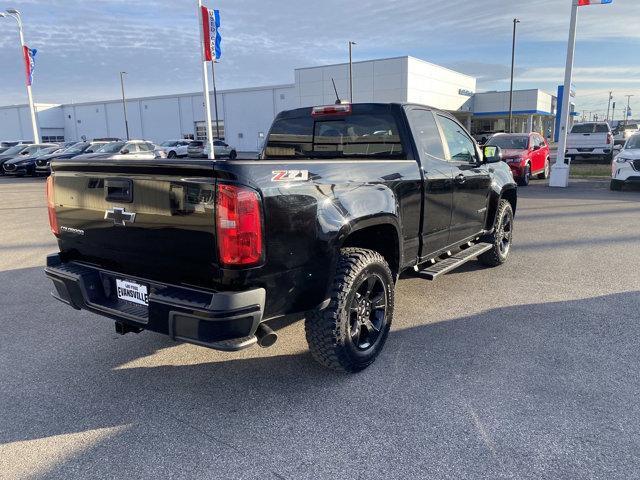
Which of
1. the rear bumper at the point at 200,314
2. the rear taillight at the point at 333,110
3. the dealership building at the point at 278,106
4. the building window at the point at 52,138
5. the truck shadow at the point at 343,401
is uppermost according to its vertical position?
the dealership building at the point at 278,106

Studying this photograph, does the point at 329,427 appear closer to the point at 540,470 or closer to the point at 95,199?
the point at 540,470

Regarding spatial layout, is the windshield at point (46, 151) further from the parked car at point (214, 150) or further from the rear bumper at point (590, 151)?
the rear bumper at point (590, 151)

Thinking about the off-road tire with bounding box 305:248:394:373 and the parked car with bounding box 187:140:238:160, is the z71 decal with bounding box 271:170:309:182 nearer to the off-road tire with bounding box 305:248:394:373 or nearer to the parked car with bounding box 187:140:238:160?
the off-road tire with bounding box 305:248:394:373

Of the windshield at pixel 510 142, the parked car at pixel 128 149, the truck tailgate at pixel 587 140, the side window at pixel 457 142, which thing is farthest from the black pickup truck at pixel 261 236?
the truck tailgate at pixel 587 140

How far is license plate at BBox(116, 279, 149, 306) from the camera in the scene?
3090 mm

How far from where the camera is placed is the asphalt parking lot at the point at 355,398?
2.67 m

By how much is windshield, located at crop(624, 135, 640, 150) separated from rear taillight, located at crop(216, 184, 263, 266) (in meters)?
14.9

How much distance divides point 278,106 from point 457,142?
51.2 meters

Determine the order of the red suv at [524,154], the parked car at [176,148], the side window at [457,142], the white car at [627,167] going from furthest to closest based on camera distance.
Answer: the parked car at [176,148] → the red suv at [524,154] → the white car at [627,167] → the side window at [457,142]

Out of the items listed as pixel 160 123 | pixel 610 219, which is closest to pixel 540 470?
pixel 610 219

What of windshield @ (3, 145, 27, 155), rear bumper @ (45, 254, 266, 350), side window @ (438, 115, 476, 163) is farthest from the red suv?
windshield @ (3, 145, 27, 155)

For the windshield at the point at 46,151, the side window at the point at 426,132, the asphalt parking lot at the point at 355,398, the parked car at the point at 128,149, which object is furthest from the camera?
the windshield at the point at 46,151

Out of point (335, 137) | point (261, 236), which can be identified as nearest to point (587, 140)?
point (335, 137)

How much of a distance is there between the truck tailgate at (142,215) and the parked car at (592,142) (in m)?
24.1
